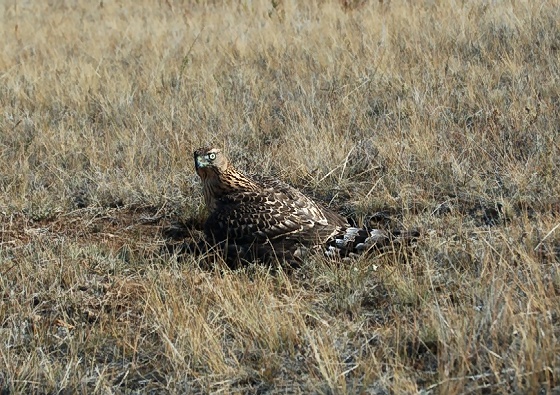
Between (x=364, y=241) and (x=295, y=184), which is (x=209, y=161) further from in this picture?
(x=364, y=241)

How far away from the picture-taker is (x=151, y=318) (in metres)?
4.80

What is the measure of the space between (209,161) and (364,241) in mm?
1381

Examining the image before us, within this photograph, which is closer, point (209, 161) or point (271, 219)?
point (271, 219)

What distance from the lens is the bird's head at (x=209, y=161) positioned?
6242 mm

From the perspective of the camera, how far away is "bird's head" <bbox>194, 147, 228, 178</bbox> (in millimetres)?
6242

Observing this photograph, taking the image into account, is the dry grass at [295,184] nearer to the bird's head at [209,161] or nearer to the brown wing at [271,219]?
the brown wing at [271,219]

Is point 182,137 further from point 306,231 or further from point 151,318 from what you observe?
point 151,318

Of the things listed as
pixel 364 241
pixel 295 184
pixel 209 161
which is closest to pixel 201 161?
pixel 209 161

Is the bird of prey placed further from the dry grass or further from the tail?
the dry grass

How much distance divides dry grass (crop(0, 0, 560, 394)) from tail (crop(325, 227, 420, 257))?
139mm

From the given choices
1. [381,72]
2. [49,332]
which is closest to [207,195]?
[49,332]

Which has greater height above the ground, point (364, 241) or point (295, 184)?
point (364, 241)

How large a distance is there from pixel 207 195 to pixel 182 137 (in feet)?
4.68

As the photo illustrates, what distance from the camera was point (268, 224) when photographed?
230 inches
